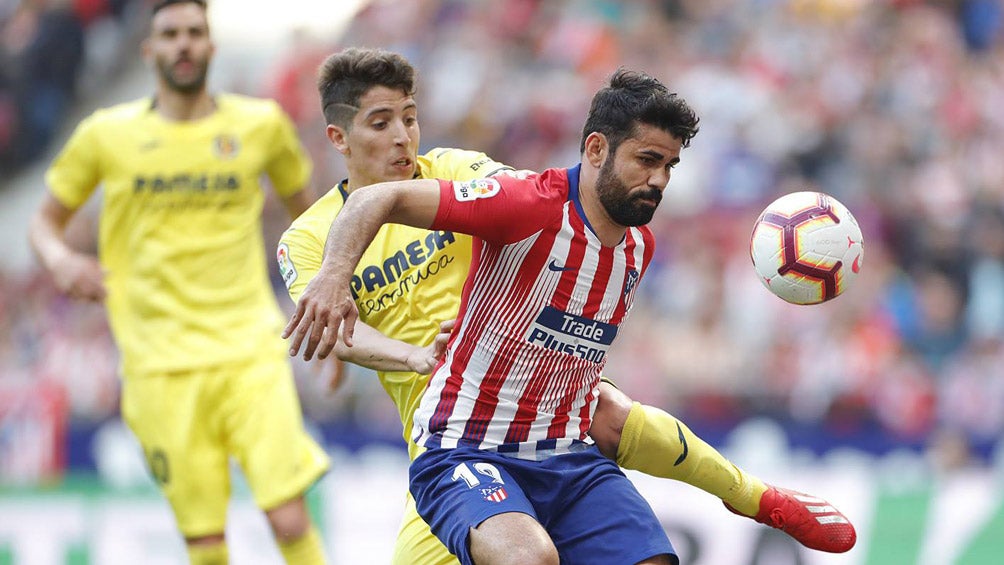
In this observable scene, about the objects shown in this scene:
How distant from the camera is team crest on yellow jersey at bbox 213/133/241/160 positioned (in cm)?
768

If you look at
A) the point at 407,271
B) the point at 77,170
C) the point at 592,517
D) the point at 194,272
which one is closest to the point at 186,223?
the point at 194,272

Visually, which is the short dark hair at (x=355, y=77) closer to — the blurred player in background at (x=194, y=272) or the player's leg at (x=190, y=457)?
the blurred player in background at (x=194, y=272)

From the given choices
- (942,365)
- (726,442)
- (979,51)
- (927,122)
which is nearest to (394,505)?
(726,442)

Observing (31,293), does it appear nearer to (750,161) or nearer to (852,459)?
(750,161)

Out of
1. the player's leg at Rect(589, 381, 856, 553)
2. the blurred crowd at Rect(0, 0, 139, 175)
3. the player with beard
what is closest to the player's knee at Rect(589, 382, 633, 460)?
the player's leg at Rect(589, 381, 856, 553)

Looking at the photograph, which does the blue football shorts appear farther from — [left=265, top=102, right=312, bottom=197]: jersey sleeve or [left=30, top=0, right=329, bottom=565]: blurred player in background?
[left=265, top=102, right=312, bottom=197]: jersey sleeve

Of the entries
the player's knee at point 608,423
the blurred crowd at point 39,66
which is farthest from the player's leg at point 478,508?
the blurred crowd at point 39,66

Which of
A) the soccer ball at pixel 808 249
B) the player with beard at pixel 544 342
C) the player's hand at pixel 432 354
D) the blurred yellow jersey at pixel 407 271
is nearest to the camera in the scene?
the player with beard at pixel 544 342

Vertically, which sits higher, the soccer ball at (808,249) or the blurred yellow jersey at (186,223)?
the soccer ball at (808,249)

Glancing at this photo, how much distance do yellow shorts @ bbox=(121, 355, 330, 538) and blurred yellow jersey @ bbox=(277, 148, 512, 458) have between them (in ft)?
5.32

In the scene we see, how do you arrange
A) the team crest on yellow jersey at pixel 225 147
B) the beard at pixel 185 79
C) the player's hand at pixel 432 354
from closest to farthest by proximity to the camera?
the player's hand at pixel 432 354, the beard at pixel 185 79, the team crest on yellow jersey at pixel 225 147

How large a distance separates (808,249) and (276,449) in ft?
10.2

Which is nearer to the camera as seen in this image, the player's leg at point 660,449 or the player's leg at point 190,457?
the player's leg at point 660,449

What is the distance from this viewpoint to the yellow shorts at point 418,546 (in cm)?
555
